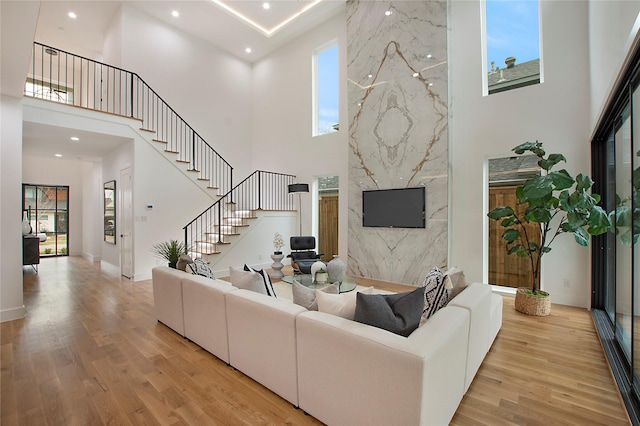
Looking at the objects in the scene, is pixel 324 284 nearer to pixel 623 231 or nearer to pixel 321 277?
pixel 321 277

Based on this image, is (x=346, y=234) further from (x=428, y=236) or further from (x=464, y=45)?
(x=464, y=45)

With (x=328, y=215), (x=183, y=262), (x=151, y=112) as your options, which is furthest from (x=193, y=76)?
(x=183, y=262)

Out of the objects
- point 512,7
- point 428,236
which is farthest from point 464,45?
point 428,236

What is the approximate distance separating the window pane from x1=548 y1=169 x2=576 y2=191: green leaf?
480 cm

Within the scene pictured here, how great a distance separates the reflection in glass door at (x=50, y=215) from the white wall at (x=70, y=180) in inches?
6.0

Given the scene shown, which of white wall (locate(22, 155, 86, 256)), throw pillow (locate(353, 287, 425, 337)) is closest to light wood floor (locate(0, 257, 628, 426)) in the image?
throw pillow (locate(353, 287, 425, 337))

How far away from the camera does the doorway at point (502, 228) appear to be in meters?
4.66

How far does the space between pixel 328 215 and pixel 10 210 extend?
18.5 ft

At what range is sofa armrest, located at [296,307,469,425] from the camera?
1.44m

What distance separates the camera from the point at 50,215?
9.29 m

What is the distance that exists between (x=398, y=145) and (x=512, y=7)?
109 inches

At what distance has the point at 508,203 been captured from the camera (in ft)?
15.9

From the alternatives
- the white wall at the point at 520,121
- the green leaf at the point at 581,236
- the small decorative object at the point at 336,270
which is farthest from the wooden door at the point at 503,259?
the small decorative object at the point at 336,270

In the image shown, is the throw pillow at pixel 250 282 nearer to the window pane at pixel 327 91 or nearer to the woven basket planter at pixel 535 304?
the woven basket planter at pixel 535 304
